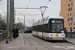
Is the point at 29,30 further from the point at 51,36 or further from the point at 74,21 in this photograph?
the point at 51,36

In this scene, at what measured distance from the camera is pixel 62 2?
90.2m

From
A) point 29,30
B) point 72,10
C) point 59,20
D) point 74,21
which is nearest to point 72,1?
point 72,10

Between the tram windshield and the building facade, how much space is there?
6301 cm

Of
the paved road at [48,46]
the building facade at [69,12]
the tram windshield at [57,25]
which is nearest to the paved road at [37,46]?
the paved road at [48,46]

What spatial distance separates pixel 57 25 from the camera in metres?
18.8

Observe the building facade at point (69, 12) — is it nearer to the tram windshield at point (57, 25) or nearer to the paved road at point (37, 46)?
the tram windshield at point (57, 25)

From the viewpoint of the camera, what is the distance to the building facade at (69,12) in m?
80.9

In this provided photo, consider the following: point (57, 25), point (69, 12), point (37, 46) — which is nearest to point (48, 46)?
point (37, 46)

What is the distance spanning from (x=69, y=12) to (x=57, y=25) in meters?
67.8

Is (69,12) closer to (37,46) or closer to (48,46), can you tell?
(48,46)

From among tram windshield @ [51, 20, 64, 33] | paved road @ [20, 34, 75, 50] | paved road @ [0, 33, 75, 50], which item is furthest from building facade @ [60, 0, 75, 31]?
paved road @ [0, 33, 75, 50]

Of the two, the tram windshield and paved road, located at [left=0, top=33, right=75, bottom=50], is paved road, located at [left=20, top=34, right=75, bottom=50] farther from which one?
the tram windshield

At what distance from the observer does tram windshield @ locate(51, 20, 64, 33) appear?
60.8 ft

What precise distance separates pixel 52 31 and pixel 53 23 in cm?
97
